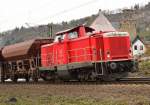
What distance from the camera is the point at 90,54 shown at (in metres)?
24.2

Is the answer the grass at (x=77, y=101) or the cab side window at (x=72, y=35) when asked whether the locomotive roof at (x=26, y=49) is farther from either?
the grass at (x=77, y=101)

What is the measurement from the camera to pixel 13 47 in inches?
1375

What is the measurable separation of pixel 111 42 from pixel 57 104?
9.79 metres

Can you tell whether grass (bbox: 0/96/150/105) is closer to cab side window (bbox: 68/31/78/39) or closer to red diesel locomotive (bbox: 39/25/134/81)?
red diesel locomotive (bbox: 39/25/134/81)

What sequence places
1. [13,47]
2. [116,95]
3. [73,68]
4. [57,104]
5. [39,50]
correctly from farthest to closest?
1. [13,47]
2. [39,50]
3. [73,68]
4. [116,95]
5. [57,104]

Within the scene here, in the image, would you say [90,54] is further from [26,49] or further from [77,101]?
[77,101]

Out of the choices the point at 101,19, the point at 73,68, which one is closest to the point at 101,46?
the point at 73,68

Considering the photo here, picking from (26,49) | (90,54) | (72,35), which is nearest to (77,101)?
(90,54)

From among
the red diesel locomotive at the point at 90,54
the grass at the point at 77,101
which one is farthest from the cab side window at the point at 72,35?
the grass at the point at 77,101

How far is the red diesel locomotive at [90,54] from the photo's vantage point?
918 inches

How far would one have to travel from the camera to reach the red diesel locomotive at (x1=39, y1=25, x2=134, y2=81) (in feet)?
76.5

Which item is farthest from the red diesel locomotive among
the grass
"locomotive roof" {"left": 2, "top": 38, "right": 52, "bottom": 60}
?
the grass

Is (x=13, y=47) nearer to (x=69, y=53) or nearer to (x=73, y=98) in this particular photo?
(x=69, y=53)

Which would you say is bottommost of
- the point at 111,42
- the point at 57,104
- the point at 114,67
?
the point at 57,104
